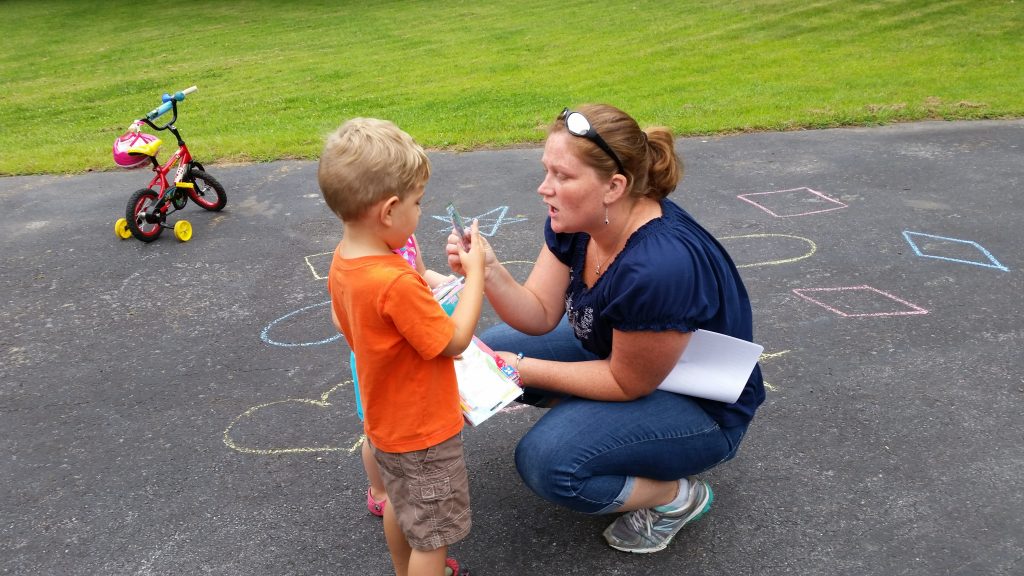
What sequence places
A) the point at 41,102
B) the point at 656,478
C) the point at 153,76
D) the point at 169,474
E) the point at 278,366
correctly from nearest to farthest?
the point at 656,478
the point at 169,474
the point at 278,366
the point at 41,102
the point at 153,76

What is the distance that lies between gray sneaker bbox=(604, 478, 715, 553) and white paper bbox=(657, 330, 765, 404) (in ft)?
1.14

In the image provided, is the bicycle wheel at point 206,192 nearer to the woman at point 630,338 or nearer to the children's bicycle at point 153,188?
the children's bicycle at point 153,188

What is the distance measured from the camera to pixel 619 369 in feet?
7.96

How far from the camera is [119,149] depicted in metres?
5.24

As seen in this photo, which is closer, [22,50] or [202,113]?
[202,113]

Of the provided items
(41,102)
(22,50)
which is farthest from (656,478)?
(22,50)

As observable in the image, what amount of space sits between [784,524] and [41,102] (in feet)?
40.3

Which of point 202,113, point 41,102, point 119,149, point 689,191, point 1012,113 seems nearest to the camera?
point 119,149

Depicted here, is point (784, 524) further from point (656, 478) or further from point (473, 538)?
point (473, 538)

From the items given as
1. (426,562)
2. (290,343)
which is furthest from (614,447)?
(290,343)

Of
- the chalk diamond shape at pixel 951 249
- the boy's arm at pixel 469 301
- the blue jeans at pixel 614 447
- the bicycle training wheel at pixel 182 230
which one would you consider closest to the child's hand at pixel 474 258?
the boy's arm at pixel 469 301

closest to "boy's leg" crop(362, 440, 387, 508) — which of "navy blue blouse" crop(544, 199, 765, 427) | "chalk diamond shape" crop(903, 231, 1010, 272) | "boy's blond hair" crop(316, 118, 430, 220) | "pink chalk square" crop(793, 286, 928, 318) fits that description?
"navy blue blouse" crop(544, 199, 765, 427)

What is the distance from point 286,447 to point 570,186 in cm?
156

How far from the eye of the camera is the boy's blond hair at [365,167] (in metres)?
1.99
